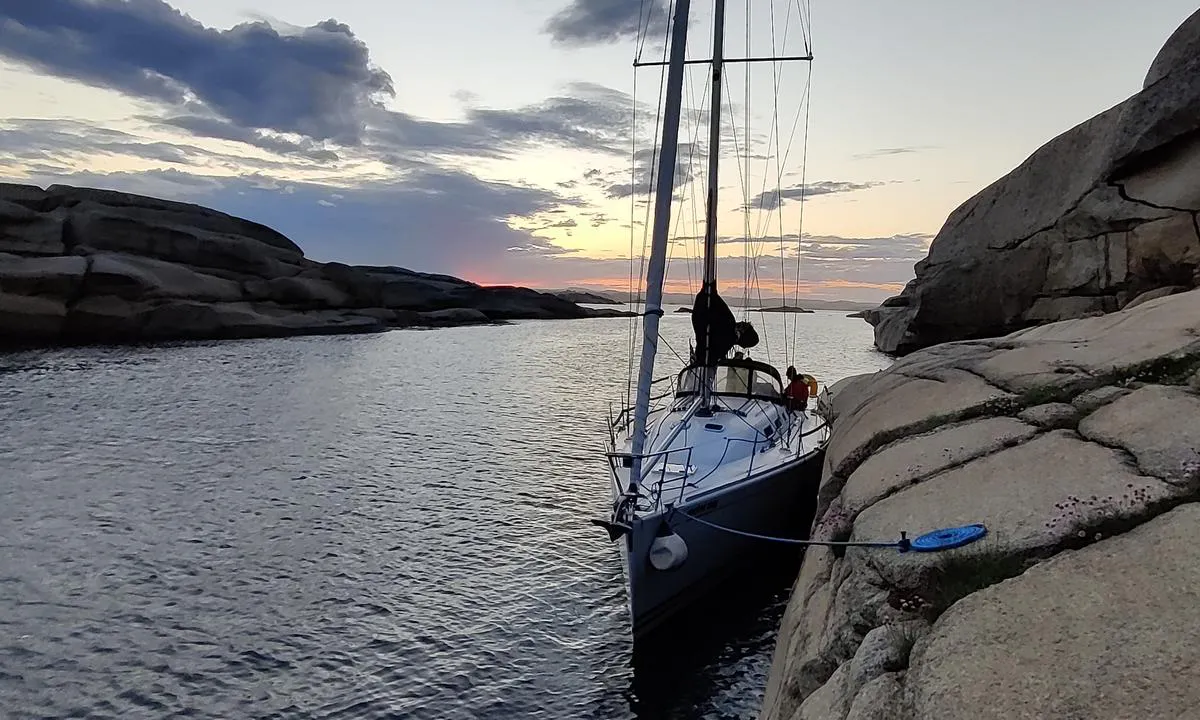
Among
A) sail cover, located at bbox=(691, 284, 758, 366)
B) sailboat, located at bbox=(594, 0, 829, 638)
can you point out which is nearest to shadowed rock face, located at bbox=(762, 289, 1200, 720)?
sailboat, located at bbox=(594, 0, 829, 638)

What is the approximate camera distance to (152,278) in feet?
221

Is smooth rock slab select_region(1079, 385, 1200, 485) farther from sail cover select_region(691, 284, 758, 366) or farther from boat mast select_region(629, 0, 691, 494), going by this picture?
sail cover select_region(691, 284, 758, 366)

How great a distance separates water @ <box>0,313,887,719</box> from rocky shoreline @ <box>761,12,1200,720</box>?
4.26 m

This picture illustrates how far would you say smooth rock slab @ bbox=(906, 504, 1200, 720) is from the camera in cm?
455

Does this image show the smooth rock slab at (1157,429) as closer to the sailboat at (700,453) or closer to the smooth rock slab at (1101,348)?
the smooth rock slab at (1101,348)

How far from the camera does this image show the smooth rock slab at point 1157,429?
669cm

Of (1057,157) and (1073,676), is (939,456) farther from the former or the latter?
(1057,157)

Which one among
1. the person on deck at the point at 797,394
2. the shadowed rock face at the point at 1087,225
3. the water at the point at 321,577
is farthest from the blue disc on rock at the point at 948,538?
the shadowed rock face at the point at 1087,225

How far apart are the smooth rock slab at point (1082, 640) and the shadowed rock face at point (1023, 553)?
1 cm

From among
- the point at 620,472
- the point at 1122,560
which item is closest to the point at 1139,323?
the point at 1122,560

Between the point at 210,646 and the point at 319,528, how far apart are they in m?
6.30

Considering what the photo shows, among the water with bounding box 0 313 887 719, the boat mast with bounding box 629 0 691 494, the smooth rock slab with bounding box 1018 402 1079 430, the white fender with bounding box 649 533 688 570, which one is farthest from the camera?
the boat mast with bounding box 629 0 691 494

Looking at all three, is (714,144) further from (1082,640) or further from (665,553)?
(1082,640)

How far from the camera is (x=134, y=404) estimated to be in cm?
3534
